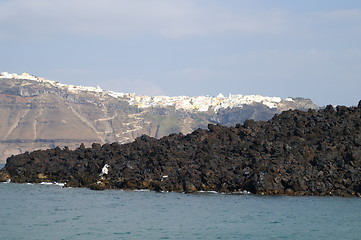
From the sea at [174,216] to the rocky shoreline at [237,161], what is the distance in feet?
6.99

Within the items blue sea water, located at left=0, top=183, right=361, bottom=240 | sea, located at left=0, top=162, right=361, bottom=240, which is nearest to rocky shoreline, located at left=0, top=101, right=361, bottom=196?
sea, located at left=0, top=162, right=361, bottom=240

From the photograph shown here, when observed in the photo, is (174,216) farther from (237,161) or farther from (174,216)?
(237,161)

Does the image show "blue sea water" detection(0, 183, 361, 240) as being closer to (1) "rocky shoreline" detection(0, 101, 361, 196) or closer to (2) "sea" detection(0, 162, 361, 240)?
(2) "sea" detection(0, 162, 361, 240)

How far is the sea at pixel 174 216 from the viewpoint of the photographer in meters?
30.5

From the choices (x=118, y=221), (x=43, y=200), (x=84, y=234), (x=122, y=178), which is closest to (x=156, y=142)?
(x=122, y=178)

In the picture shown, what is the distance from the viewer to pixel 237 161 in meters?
52.7

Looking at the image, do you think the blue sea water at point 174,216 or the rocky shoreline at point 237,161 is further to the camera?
the rocky shoreline at point 237,161

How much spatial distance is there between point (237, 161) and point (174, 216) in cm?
1723

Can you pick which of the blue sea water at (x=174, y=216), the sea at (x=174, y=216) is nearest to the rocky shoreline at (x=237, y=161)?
the sea at (x=174, y=216)

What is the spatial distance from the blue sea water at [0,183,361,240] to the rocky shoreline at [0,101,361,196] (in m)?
2.38

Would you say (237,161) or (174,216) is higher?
(237,161)

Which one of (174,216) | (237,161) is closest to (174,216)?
(174,216)

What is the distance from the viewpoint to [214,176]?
50469mm

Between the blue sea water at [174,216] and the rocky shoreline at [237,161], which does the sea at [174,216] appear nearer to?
the blue sea water at [174,216]
